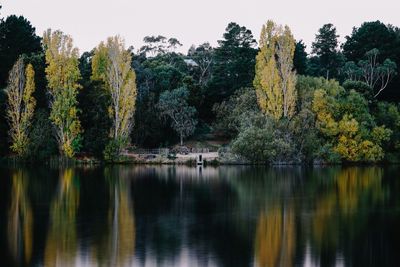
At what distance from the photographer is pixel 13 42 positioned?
5838 cm

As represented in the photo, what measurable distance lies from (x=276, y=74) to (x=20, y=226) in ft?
117

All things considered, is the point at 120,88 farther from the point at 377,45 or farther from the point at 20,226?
the point at 20,226

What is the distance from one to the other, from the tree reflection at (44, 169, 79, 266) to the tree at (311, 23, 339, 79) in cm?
4588

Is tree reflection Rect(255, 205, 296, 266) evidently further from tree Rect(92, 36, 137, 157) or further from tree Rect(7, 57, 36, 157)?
tree Rect(7, 57, 36, 157)

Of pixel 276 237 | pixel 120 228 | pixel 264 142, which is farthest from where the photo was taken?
pixel 264 142

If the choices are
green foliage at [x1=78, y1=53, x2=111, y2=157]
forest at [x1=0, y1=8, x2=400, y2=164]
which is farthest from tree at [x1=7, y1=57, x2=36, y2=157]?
green foliage at [x1=78, y1=53, x2=111, y2=157]

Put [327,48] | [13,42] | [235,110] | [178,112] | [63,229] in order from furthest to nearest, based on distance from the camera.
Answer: [327,48]
[13,42]
[178,112]
[235,110]
[63,229]

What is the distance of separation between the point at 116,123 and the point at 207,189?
22.4 meters

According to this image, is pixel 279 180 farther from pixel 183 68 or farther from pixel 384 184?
pixel 183 68

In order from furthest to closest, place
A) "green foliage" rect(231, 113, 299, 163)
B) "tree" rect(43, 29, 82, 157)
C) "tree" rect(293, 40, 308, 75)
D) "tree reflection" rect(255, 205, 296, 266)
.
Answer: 1. "tree" rect(293, 40, 308, 75)
2. "tree" rect(43, 29, 82, 157)
3. "green foliage" rect(231, 113, 299, 163)
4. "tree reflection" rect(255, 205, 296, 266)

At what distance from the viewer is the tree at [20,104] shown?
50.2m

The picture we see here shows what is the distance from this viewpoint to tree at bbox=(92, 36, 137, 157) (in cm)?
5061

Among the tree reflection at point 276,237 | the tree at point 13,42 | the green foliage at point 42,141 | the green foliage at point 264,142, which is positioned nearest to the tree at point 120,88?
the green foliage at point 42,141

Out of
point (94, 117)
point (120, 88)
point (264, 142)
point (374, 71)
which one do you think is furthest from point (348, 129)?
point (94, 117)
